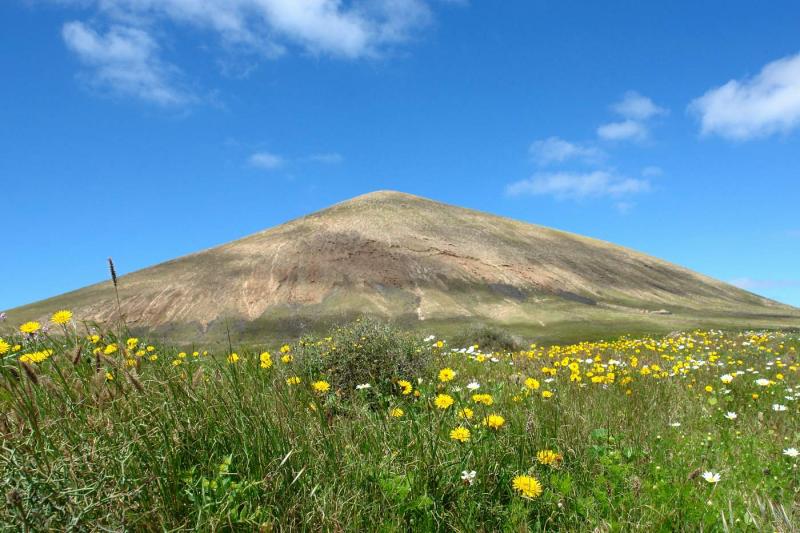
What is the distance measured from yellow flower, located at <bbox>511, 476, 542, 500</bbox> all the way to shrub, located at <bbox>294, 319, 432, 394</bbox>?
4.64 meters

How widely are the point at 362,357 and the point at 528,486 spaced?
575cm

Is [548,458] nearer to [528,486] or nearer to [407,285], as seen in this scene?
[528,486]

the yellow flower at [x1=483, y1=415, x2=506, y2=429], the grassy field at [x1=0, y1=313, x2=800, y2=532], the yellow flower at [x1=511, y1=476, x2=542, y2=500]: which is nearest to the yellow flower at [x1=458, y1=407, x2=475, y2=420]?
the grassy field at [x1=0, y1=313, x2=800, y2=532]

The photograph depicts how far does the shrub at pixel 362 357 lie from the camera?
8602 mm

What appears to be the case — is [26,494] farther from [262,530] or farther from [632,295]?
[632,295]

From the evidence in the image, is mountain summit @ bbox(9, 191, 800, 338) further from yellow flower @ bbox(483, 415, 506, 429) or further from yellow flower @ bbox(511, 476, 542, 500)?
yellow flower @ bbox(511, 476, 542, 500)

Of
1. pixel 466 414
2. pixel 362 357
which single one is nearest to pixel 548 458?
pixel 466 414

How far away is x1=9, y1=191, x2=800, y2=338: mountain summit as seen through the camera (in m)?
74.1

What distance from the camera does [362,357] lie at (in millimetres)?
9062

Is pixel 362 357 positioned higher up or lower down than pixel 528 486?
higher up

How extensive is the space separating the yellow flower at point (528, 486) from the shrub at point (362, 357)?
15.2 ft

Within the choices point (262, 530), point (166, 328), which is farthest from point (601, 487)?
point (166, 328)

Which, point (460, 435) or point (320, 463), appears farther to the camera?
point (460, 435)

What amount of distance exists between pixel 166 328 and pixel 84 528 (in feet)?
253
